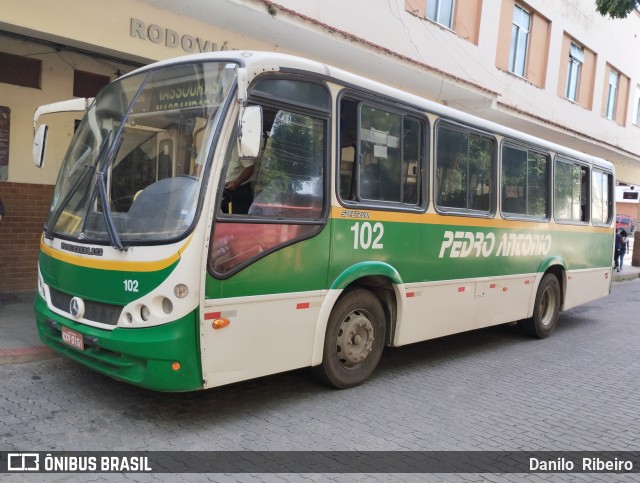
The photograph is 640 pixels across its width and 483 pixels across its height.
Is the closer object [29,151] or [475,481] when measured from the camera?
[475,481]

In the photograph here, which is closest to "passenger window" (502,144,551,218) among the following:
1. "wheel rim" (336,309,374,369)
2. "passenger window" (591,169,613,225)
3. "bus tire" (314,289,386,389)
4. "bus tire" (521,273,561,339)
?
"bus tire" (521,273,561,339)

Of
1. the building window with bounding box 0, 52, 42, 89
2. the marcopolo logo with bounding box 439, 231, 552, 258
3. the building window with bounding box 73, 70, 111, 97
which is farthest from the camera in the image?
the building window with bounding box 73, 70, 111, 97

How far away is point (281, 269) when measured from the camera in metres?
4.50

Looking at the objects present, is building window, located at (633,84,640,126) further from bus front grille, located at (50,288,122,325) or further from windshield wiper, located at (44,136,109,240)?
bus front grille, located at (50,288,122,325)

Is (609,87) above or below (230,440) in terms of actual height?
above

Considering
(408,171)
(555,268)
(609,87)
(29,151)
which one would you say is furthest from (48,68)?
(609,87)

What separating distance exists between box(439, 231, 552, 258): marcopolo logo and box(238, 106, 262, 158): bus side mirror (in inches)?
119

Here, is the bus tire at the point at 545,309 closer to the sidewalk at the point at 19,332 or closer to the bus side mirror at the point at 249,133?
the bus side mirror at the point at 249,133

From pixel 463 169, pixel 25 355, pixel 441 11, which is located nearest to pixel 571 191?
pixel 463 169

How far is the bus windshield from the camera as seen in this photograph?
411cm

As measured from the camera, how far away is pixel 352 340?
210 inches

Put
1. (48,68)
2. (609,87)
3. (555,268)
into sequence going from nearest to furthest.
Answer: (48,68)
(555,268)
(609,87)

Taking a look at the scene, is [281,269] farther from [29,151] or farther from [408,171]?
[29,151]

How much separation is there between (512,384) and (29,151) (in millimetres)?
7341
